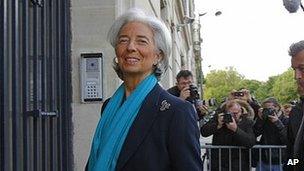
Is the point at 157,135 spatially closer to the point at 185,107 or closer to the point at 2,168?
the point at 185,107

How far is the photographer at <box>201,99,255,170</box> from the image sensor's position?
5906 millimetres

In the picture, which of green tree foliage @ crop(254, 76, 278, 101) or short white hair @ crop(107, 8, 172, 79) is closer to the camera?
short white hair @ crop(107, 8, 172, 79)

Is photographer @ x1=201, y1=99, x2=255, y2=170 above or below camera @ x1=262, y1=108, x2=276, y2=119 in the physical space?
below

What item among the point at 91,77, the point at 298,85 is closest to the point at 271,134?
the point at 91,77

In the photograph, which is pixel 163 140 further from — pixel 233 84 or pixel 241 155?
pixel 233 84

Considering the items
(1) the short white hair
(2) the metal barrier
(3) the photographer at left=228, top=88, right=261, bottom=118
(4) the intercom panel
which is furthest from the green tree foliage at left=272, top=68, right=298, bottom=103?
(1) the short white hair

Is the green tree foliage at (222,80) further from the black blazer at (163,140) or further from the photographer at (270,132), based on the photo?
the black blazer at (163,140)

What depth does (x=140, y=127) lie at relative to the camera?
2.15 m

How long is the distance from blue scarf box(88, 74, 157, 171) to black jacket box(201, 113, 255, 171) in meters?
3.80

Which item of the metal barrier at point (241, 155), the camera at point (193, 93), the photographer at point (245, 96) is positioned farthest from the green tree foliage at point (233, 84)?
the camera at point (193, 93)

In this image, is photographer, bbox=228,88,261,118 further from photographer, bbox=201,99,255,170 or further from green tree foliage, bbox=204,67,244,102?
Answer: green tree foliage, bbox=204,67,244,102

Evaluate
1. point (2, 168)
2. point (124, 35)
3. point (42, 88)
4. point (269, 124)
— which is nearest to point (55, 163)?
point (42, 88)

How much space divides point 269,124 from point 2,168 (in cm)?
420

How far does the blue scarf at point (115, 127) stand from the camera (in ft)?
7.13
